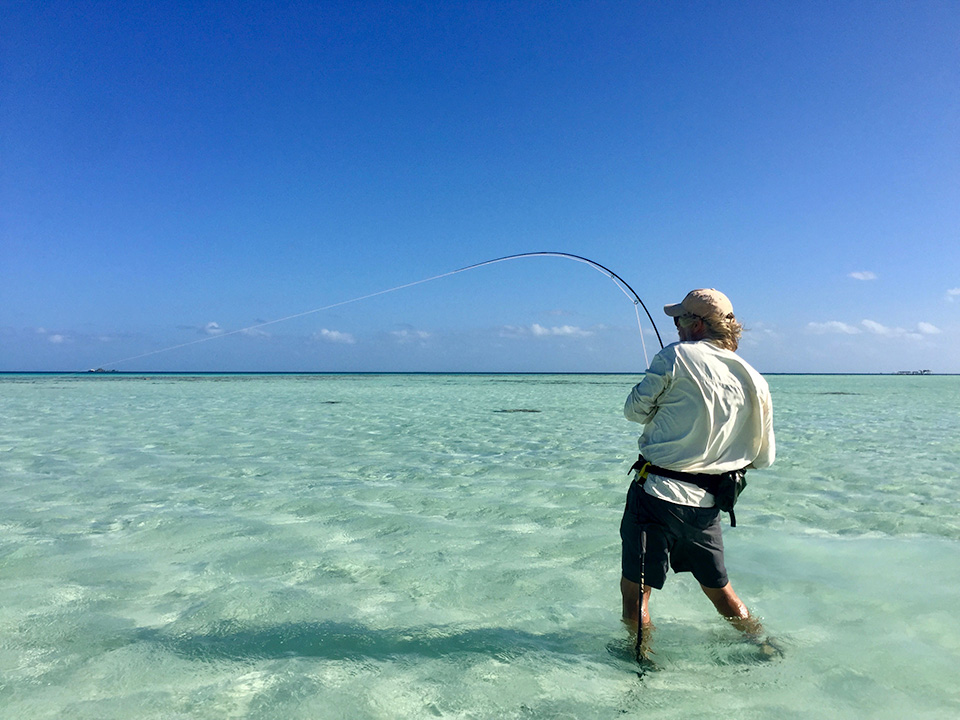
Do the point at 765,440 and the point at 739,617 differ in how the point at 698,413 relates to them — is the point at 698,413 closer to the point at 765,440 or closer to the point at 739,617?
the point at 765,440

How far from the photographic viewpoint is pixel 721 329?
2.97 metres

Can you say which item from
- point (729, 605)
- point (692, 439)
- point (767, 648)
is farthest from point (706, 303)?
point (767, 648)

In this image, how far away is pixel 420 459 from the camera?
9.62 meters

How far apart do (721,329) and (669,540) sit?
1.03m

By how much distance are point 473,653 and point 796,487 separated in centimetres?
576

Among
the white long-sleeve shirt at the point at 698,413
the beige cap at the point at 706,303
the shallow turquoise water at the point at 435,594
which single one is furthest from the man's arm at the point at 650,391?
the shallow turquoise water at the point at 435,594

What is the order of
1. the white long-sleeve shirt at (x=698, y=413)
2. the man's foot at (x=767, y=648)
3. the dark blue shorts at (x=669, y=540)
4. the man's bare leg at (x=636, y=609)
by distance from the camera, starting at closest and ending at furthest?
1. the white long-sleeve shirt at (x=698, y=413)
2. the dark blue shorts at (x=669, y=540)
3. the man's bare leg at (x=636, y=609)
4. the man's foot at (x=767, y=648)

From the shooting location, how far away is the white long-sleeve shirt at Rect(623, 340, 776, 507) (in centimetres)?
282

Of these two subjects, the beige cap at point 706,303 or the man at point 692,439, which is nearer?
the man at point 692,439

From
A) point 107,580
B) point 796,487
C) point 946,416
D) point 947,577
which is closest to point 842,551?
point 947,577

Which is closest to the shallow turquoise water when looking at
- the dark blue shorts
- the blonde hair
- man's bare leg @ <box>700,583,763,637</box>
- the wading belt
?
man's bare leg @ <box>700,583,763,637</box>

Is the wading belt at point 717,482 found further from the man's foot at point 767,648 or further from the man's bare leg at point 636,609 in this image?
the man's foot at point 767,648

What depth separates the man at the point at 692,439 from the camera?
283cm

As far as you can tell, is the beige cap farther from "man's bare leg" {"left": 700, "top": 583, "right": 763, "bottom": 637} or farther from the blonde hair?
"man's bare leg" {"left": 700, "top": 583, "right": 763, "bottom": 637}
